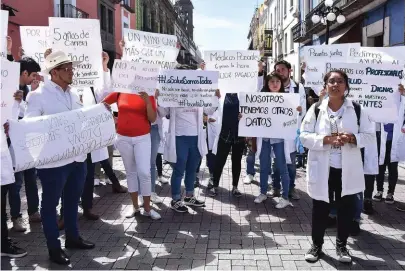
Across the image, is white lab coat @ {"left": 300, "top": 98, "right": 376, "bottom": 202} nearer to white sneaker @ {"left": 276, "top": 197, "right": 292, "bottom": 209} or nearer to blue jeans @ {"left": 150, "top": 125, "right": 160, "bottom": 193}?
white sneaker @ {"left": 276, "top": 197, "right": 292, "bottom": 209}

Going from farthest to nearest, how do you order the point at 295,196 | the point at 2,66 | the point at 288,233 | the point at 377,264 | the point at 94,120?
1. the point at 295,196
2. the point at 288,233
3. the point at 94,120
4. the point at 377,264
5. the point at 2,66

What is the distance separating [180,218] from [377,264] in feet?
7.97

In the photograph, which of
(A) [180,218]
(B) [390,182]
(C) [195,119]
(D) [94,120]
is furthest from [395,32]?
(D) [94,120]

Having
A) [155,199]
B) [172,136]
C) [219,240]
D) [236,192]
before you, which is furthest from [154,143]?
[219,240]

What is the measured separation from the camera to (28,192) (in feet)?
16.3

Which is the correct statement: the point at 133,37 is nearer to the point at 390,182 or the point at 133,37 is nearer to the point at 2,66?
the point at 2,66

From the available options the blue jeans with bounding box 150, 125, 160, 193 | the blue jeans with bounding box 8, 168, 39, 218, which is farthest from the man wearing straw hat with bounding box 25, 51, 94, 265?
the blue jeans with bounding box 150, 125, 160, 193

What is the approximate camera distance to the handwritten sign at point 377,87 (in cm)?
482

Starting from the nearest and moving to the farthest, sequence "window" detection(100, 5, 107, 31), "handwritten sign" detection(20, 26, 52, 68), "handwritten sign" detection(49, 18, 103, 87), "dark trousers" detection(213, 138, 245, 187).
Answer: "handwritten sign" detection(49, 18, 103, 87) → "handwritten sign" detection(20, 26, 52, 68) → "dark trousers" detection(213, 138, 245, 187) → "window" detection(100, 5, 107, 31)

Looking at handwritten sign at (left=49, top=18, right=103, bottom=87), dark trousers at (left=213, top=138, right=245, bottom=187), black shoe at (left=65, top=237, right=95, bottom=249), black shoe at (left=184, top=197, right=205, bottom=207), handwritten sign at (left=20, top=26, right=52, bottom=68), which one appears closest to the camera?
black shoe at (left=65, top=237, right=95, bottom=249)

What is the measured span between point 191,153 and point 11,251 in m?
2.53

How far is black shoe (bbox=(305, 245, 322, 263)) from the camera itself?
378 centimetres

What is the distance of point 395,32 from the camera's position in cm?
1193

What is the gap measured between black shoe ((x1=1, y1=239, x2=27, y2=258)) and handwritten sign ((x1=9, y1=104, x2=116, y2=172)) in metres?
1.01
